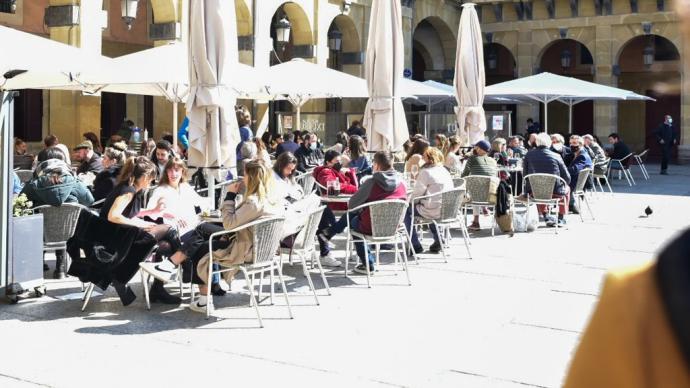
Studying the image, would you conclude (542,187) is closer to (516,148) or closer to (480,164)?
(480,164)

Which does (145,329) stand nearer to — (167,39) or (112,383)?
(112,383)

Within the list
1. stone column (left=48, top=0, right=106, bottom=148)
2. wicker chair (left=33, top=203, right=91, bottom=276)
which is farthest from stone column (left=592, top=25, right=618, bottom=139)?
wicker chair (left=33, top=203, right=91, bottom=276)

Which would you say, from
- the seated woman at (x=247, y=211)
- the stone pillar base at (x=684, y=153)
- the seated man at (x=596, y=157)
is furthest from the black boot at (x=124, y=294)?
the stone pillar base at (x=684, y=153)

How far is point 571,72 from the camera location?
32.5 m

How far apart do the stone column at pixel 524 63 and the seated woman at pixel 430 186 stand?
21.4 metres

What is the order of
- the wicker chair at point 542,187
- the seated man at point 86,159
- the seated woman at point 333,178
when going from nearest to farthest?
the seated woman at point 333,178 < the seated man at point 86,159 < the wicker chair at point 542,187

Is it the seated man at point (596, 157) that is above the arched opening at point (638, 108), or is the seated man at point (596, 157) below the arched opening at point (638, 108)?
below

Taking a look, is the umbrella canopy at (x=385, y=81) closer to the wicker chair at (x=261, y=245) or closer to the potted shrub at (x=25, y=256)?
the wicker chair at (x=261, y=245)

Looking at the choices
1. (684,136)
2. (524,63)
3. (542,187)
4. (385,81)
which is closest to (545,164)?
(542,187)

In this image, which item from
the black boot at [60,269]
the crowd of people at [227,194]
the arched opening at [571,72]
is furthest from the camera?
the arched opening at [571,72]

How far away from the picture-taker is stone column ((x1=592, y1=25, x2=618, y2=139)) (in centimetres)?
2858

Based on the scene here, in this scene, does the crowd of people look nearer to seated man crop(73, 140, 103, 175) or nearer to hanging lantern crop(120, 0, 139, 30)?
seated man crop(73, 140, 103, 175)

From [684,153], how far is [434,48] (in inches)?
363

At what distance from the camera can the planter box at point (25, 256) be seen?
6.82 meters
